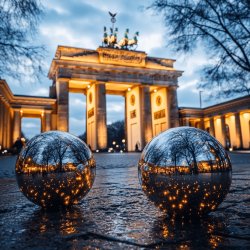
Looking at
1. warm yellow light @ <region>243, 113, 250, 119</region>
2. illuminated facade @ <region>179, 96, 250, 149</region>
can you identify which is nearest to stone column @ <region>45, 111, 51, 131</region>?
illuminated facade @ <region>179, 96, 250, 149</region>

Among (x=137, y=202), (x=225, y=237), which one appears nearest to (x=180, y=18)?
(x=137, y=202)

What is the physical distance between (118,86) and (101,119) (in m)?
9.37

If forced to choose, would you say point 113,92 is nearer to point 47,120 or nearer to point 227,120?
point 47,120

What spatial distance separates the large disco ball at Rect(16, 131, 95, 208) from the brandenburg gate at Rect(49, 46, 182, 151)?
38.3m

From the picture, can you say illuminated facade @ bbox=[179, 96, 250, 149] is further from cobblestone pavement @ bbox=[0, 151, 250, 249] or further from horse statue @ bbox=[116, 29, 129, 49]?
cobblestone pavement @ bbox=[0, 151, 250, 249]

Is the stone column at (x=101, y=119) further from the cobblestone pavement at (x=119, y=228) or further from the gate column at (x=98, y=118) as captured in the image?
the cobblestone pavement at (x=119, y=228)

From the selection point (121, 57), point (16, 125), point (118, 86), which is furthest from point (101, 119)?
point (16, 125)

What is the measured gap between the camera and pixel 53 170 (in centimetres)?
227

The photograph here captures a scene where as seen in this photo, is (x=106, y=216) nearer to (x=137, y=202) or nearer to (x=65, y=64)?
(x=137, y=202)

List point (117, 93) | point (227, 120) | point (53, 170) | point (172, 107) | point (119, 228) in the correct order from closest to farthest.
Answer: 1. point (119, 228)
2. point (53, 170)
3. point (172, 107)
4. point (117, 93)
5. point (227, 120)

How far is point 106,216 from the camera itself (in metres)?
2.16

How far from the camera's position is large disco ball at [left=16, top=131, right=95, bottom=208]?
2.28 metres

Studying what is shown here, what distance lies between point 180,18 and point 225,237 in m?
11.6

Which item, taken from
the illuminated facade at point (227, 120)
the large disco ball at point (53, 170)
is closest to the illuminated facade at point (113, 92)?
the illuminated facade at point (227, 120)
